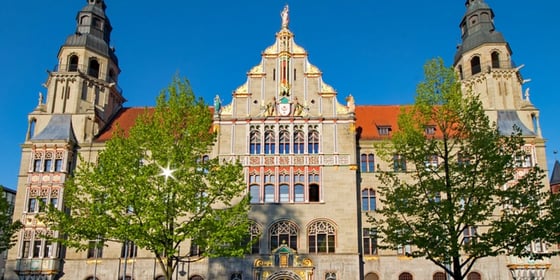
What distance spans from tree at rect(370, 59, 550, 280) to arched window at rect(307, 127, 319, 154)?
1584 centimetres

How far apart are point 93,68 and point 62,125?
7.19 m

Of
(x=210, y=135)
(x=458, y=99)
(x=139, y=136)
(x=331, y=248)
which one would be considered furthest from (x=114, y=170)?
(x=331, y=248)

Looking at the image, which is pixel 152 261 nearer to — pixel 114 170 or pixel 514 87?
pixel 114 170

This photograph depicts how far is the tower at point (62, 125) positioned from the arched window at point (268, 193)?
642 inches

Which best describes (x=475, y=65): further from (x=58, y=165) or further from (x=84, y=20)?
(x=58, y=165)

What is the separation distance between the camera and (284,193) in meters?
43.3

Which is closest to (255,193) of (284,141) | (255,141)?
(255,141)

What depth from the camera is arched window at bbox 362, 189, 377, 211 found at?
44281mm

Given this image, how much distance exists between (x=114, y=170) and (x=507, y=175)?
19.3 m

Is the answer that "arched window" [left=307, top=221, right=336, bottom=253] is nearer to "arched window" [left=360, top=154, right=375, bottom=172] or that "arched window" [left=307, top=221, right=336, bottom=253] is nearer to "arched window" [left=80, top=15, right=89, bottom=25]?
"arched window" [left=360, top=154, right=375, bottom=172]

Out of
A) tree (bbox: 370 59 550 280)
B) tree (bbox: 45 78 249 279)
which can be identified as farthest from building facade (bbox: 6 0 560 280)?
tree (bbox: 370 59 550 280)


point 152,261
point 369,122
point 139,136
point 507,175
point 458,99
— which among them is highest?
point 369,122

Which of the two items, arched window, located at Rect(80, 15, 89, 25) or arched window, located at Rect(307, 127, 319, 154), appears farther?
arched window, located at Rect(80, 15, 89, 25)

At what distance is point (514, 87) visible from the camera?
4762 centimetres
